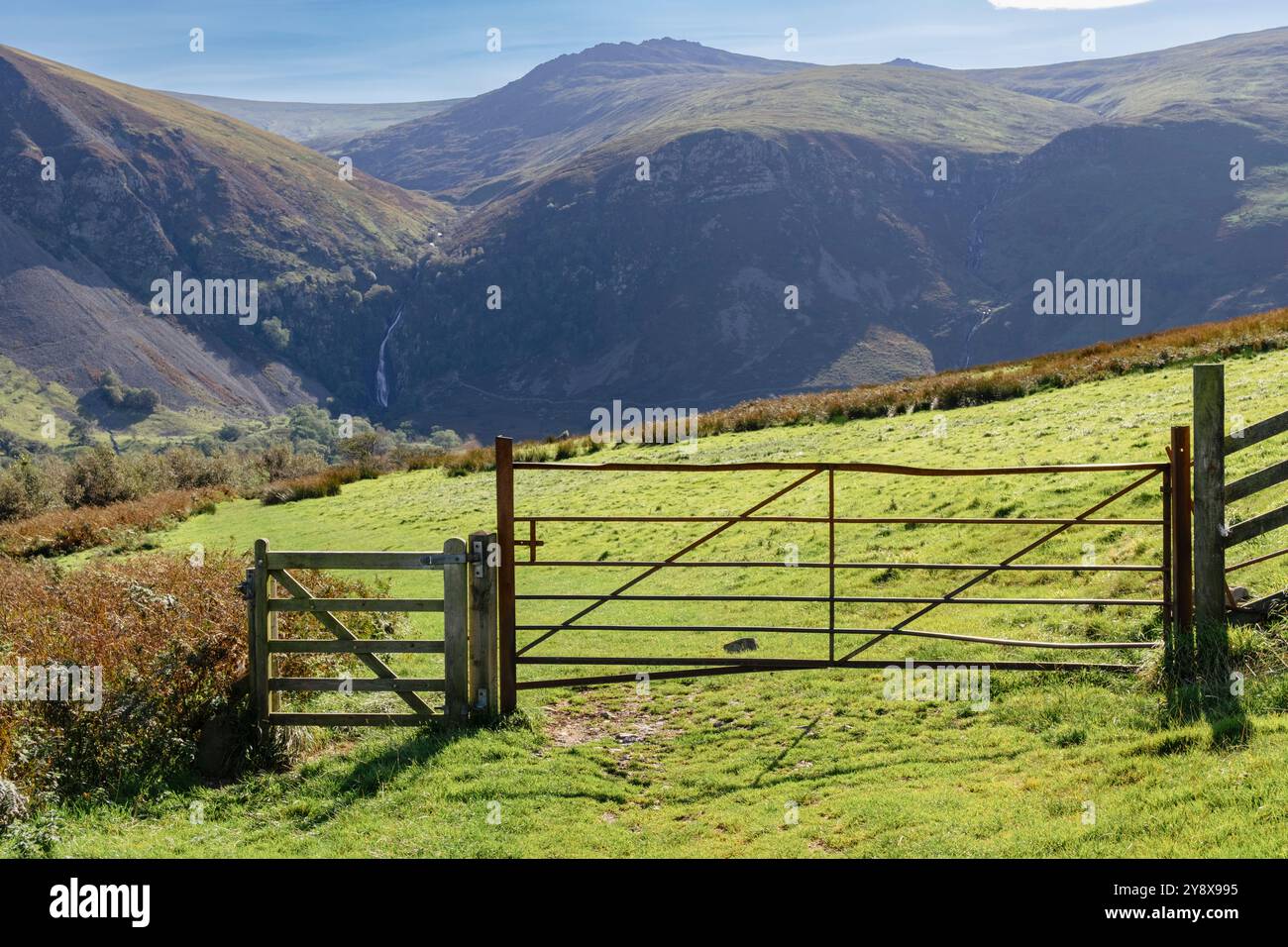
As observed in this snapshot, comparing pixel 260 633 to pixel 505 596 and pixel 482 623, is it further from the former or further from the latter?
pixel 505 596

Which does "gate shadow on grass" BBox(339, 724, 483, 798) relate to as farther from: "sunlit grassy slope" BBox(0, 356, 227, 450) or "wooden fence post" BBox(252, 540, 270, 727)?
"sunlit grassy slope" BBox(0, 356, 227, 450)

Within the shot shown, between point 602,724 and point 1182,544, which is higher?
point 1182,544

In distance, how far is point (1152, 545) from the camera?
42.7ft

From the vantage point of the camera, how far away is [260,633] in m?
9.43

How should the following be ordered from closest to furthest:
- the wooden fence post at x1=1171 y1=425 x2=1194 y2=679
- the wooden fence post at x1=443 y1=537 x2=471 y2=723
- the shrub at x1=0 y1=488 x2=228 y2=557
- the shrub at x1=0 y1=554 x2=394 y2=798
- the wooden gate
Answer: the shrub at x1=0 y1=554 x2=394 y2=798 < the wooden gate < the wooden fence post at x1=1171 y1=425 x2=1194 y2=679 < the wooden fence post at x1=443 y1=537 x2=471 y2=723 < the shrub at x1=0 y1=488 x2=228 y2=557

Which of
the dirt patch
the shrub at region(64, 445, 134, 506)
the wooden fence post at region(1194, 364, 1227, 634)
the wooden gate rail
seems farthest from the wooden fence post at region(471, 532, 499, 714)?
the shrub at region(64, 445, 134, 506)

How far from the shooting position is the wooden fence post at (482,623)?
31.6 ft

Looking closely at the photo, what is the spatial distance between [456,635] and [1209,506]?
7.09m

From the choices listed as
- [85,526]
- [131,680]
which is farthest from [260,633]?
[85,526]

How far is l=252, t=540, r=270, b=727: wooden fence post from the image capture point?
9.38m

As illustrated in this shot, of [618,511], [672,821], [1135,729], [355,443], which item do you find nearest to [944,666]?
[1135,729]

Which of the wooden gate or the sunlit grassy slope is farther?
the sunlit grassy slope

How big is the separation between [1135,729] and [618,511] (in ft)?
55.7

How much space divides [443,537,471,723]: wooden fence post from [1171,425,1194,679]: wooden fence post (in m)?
6.62
